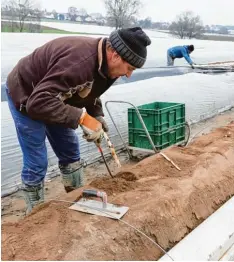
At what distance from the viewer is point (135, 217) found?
8.23ft

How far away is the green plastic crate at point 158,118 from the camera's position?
574cm

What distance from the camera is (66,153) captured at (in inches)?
138

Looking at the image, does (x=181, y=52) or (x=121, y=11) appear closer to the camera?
(x=181, y=52)

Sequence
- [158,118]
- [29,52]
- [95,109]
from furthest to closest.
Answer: [29,52]
[158,118]
[95,109]

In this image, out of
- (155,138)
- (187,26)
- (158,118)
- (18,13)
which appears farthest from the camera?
(187,26)

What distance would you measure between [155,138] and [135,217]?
3387 millimetres

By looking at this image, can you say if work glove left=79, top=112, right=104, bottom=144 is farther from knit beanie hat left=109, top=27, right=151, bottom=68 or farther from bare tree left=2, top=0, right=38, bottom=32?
bare tree left=2, top=0, right=38, bottom=32

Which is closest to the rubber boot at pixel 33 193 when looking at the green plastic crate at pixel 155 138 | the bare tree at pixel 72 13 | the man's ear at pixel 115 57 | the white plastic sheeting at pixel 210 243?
the man's ear at pixel 115 57

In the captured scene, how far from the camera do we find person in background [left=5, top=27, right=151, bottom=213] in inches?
98.4

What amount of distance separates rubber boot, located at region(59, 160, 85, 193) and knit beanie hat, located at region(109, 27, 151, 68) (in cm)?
130

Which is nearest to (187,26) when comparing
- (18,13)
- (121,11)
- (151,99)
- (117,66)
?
(121,11)

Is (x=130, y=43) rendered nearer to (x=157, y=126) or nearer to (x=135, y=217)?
(x=135, y=217)

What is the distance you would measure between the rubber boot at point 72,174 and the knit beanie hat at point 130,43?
1300 millimetres

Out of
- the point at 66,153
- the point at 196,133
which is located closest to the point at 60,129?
the point at 66,153
